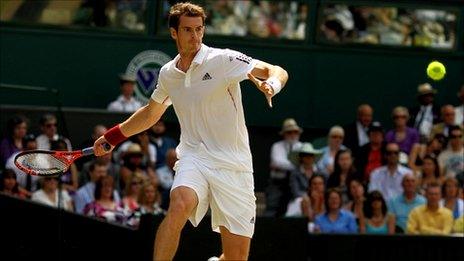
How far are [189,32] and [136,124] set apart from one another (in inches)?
36.4

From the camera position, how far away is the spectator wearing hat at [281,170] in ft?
52.9

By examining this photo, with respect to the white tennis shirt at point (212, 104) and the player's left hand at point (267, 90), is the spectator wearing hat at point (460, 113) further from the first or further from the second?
the player's left hand at point (267, 90)

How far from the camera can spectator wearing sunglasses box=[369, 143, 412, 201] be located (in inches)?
639

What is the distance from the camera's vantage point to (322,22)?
1842 centimetres

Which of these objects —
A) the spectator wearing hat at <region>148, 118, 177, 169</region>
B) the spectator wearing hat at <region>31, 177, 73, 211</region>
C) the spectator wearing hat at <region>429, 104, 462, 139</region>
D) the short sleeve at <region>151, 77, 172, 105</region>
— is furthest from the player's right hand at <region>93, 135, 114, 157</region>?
the spectator wearing hat at <region>429, 104, 462, 139</region>

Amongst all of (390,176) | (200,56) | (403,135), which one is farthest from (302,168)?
(200,56)

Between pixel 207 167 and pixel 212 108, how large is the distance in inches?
16.3

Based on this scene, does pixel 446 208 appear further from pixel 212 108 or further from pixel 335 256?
pixel 212 108

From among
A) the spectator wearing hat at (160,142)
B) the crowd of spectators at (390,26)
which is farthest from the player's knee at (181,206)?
the crowd of spectators at (390,26)

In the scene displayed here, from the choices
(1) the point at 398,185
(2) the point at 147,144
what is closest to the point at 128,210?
(2) the point at 147,144

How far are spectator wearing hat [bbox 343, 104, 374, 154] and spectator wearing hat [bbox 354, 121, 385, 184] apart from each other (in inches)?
11.6

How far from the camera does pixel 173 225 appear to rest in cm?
952

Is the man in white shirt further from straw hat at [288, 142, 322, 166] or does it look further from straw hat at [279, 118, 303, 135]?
straw hat at [279, 118, 303, 135]

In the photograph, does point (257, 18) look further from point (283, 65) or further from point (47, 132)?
point (47, 132)
